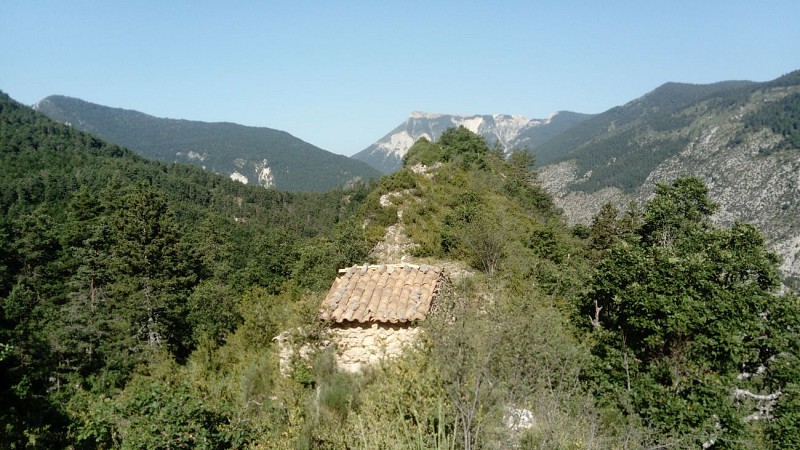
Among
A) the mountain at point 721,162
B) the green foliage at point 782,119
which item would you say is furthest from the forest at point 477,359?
the green foliage at point 782,119

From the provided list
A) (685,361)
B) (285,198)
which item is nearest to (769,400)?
(685,361)

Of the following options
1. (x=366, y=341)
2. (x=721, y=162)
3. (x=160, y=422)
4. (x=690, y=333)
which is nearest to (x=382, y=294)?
(x=366, y=341)

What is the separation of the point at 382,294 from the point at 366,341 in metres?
1.22

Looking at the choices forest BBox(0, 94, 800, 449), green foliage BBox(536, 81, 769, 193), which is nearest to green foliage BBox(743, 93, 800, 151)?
green foliage BBox(536, 81, 769, 193)

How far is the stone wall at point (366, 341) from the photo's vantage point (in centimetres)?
934

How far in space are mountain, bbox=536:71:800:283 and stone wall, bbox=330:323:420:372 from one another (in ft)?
233

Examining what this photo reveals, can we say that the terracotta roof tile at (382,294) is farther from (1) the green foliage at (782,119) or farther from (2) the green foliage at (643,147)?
(2) the green foliage at (643,147)

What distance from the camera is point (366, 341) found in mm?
9742

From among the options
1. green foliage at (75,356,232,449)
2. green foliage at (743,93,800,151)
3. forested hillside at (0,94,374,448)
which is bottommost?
forested hillside at (0,94,374,448)

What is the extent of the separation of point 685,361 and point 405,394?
23.5 ft

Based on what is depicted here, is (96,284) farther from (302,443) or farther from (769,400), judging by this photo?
(769,400)

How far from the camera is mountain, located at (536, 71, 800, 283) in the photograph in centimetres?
7725

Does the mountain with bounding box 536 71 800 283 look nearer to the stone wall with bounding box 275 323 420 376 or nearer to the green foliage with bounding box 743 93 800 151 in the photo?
the green foliage with bounding box 743 93 800 151

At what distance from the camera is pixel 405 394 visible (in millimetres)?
6371
